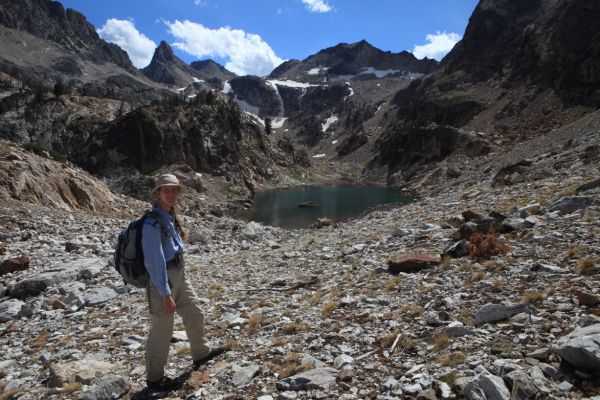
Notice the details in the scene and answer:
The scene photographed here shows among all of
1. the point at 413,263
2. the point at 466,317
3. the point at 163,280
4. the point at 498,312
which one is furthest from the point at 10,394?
the point at 413,263

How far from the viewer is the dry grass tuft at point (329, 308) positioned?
915 cm

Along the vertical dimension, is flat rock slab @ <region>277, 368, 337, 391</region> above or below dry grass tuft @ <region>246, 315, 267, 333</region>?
above

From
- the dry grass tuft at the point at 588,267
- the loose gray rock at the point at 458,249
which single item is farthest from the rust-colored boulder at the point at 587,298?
the loose gray rock at the point at 458,249

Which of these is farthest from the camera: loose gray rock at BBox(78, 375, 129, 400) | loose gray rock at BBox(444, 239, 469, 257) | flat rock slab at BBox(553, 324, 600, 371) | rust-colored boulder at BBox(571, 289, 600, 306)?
loose gray rock at BBox(444, 239, 469, 257)

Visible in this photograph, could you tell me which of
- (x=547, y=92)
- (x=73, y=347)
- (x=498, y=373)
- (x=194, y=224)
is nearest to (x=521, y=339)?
(x=498, y=373)

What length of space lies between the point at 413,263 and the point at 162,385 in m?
7.78

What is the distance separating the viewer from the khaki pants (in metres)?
6.62

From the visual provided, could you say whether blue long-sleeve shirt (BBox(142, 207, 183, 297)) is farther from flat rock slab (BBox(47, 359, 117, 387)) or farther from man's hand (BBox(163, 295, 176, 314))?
flat rock slab (BBox(47, 359, 117, 387))

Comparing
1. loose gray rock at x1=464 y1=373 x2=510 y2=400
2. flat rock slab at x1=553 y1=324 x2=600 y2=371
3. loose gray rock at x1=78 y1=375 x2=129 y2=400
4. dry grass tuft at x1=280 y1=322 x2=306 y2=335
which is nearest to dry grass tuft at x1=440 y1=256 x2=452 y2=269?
dry grass tuft at x1=280 y1=322 x2=306 y2=335

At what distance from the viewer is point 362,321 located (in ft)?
27.1

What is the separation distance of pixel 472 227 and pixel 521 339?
798cm

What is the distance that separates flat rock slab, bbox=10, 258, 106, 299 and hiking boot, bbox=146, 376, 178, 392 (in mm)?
9527

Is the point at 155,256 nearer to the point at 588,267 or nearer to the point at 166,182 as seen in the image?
the point at 166,182

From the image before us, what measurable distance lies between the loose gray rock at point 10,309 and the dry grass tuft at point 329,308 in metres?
9.58
